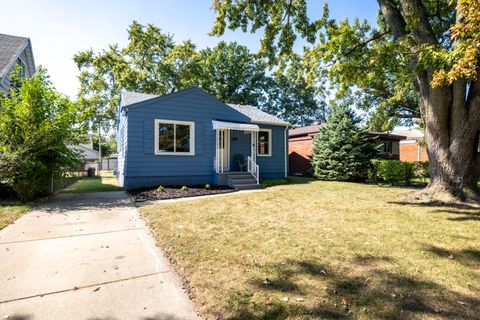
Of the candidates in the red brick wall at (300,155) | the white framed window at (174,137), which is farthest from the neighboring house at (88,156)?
the red brick wall at (300,155)

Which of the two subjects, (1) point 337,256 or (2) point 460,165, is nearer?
(1) point 337,256

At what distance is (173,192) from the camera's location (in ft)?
30.3

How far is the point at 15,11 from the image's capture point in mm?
8453

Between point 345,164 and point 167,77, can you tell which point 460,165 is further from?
point 167,77

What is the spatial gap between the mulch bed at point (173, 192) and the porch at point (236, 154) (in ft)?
2.85

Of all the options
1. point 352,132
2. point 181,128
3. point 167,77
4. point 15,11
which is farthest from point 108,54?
point 352,132

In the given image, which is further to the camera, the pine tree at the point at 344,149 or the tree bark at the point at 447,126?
the pine tree at the point at 344,149

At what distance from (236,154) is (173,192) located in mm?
4423

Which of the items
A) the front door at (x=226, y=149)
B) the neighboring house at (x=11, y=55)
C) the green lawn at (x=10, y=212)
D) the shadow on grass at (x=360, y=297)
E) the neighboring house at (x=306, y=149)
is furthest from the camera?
the neighboring house at (x=306, y=149)

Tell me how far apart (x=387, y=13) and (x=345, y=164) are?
7921 mm

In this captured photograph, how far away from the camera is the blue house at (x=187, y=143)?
33.0ft

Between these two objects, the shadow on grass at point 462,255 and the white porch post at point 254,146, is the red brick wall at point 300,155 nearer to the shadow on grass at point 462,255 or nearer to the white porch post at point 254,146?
the white porch post at point 254,146

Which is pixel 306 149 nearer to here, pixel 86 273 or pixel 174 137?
pixel 174 137

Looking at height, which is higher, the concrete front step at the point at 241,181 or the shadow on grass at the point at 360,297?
the concrete front step at the point at 241,181
